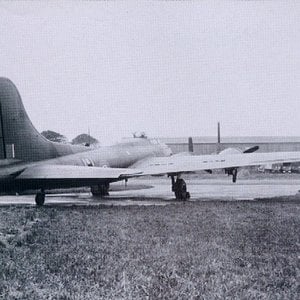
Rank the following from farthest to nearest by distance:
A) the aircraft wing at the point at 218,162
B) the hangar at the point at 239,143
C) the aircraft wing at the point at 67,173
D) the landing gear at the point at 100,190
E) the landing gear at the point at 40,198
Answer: the hangar at the point at 239,143, the landing gear at the point at 100,190, the aircraft wing at the point at 218,162, the landing gear at the point at 40,198, the aircraft wing at the point at 67,173

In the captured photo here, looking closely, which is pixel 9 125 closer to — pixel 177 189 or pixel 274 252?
pixel 177 189

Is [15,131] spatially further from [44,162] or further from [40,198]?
[40,198]

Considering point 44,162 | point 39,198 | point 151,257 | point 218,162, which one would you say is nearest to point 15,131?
point 44,162

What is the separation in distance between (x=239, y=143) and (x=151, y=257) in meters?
84.8

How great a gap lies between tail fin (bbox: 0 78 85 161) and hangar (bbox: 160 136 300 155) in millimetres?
65160

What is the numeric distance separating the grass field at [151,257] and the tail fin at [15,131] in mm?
3995

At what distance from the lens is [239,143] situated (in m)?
90.8

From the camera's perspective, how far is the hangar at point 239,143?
8494cm

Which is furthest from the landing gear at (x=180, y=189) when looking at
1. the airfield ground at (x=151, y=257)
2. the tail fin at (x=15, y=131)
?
the airfield ground at (x=151, y=257)

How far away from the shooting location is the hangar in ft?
279

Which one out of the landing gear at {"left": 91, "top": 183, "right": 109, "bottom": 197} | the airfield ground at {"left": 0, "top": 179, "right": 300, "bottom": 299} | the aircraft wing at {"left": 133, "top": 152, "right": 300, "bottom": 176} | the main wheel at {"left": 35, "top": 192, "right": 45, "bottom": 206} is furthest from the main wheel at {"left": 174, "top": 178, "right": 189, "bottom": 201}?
the airfield ground at {"left": 0, "top": 179, "right": 300, "bottom": 299}

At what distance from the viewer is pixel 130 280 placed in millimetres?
6340

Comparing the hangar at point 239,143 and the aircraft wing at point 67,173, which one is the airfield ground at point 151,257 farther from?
the hangar at point 239,143

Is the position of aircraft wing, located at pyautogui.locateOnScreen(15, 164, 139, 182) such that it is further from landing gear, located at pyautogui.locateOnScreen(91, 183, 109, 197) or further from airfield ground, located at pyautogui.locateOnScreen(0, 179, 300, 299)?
landing gear, located at pyautogui.locateOnScreen(91, 183, 109, 197)
